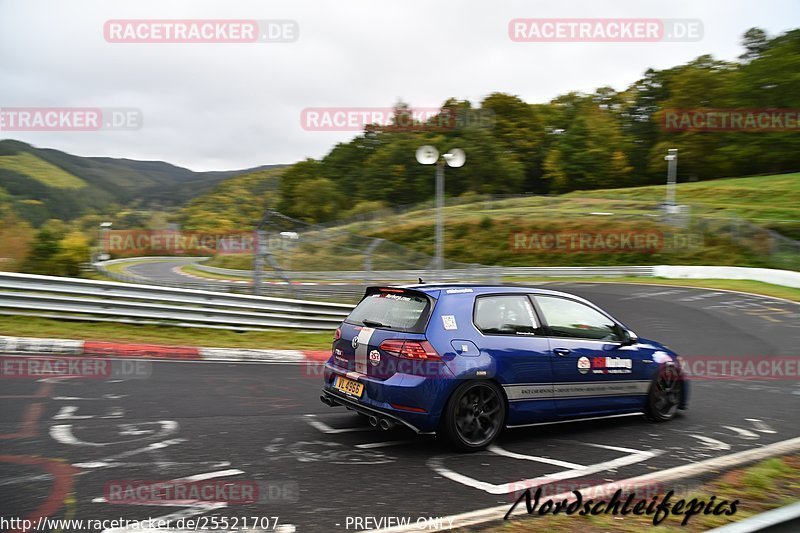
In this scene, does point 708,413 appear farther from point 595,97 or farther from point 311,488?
point 595,97

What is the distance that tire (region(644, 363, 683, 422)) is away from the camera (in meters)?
7.23

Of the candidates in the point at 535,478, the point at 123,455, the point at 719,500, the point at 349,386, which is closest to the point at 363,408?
the point at 349,386

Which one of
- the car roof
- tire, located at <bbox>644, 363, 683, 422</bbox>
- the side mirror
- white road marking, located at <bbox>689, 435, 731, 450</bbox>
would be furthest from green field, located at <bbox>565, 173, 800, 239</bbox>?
the car roof

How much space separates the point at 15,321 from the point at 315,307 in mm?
5598

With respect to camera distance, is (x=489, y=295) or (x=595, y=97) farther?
(x=595, y=97)

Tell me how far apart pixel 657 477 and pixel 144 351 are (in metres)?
8.29

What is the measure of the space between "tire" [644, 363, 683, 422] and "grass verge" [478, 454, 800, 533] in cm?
187

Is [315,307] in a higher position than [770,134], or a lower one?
lower

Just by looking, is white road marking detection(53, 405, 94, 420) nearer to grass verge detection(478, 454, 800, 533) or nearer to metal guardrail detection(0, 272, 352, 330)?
grass verge detection(478, 454, 800, 533)

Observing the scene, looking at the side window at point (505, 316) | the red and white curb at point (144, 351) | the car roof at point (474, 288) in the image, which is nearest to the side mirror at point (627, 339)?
the car roof at point (474, 288)

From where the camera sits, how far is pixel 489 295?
6.36m

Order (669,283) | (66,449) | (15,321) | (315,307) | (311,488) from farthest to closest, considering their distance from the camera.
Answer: (669,283) → (315,307) → (15,321) → (66,449) → (311,488)

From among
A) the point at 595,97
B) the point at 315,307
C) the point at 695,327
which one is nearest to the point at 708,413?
the point at 315,307

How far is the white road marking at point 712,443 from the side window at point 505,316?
195 cm
